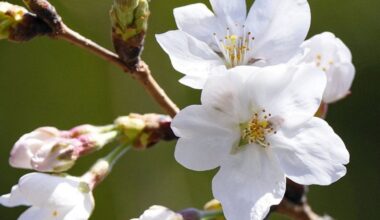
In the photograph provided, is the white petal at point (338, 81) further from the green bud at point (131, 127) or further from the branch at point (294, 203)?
the green bud at point (131, 127)

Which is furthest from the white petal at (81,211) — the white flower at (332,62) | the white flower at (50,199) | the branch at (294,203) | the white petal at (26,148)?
the white flower at (332,62)

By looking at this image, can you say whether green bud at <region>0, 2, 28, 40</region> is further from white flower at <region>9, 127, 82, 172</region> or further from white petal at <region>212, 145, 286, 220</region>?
white petal at <region>212, 145, 286, 220</region>

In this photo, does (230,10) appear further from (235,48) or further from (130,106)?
(130,106)

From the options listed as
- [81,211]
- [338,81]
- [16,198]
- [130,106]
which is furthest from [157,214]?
[130,106]

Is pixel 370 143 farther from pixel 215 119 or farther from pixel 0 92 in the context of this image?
pixel 215 119

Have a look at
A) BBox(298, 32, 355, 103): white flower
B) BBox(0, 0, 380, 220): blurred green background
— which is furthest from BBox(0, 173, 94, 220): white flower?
BBox(0, 0, 380, 220): blurred green background

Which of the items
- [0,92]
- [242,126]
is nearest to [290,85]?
[242,126]
